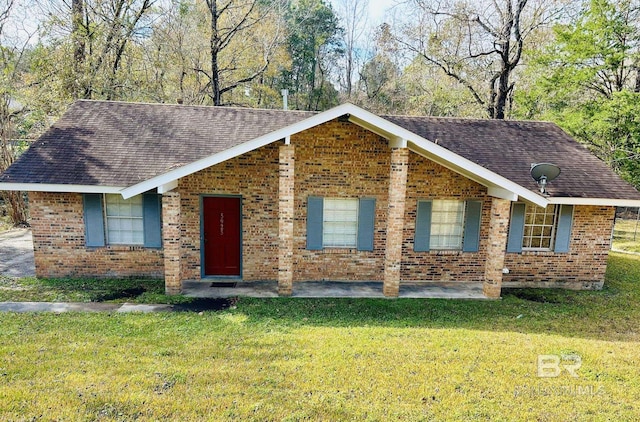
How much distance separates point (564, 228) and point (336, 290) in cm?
597

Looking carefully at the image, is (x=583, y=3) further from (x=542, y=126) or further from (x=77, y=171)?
(x=77, y=171)

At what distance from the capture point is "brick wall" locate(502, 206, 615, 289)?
31.8 ft

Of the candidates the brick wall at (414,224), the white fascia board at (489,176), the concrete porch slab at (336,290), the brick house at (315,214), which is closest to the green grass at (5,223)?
the brick house at (315,214)

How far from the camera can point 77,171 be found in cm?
890

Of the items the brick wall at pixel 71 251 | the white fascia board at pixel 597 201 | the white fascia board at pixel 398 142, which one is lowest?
the brick wall at pixel 71 251

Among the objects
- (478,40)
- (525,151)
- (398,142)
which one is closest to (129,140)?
(398,142)

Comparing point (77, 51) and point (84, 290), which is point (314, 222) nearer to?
point (84, 290)

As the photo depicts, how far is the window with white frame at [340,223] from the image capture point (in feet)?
31.2

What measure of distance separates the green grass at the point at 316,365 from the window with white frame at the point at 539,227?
232 centimetres

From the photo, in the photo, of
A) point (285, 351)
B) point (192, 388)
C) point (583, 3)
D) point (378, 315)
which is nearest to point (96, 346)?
point (192, 388)

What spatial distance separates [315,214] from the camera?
936 centimetres

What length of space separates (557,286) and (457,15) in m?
13.3

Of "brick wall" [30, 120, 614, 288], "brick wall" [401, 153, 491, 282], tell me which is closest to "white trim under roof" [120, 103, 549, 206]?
"brick wall" [30, 120, 614, 288]

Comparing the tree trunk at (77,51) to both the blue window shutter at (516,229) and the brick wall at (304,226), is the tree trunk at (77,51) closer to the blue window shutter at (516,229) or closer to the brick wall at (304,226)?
the brick wall at (304,226)
